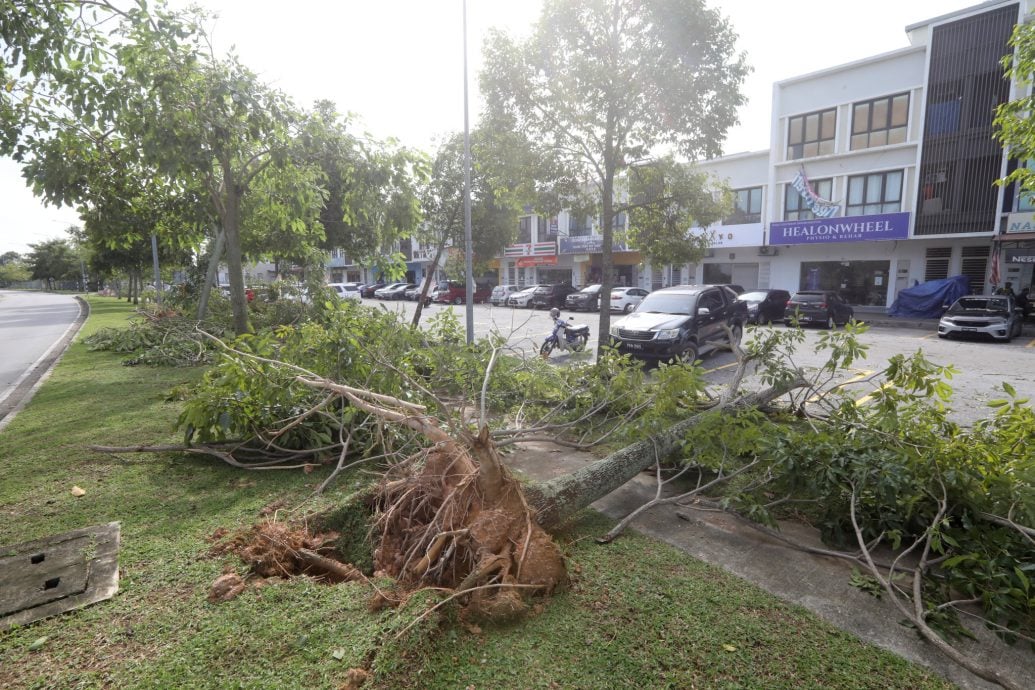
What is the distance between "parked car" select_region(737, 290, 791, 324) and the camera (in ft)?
60.5

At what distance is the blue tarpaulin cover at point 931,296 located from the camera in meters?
20.1

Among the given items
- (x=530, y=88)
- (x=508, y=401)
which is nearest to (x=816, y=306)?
(x=530, y=88)

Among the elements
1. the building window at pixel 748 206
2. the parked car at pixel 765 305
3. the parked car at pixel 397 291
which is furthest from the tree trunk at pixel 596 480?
the parked car at pixel 397 291

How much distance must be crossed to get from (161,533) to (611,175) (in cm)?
797

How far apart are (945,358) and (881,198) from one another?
528 inches

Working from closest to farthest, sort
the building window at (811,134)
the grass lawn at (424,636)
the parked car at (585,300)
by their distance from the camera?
the grass lawn at (424,636) → the building window at (811,134) → the parked car at (585,300)

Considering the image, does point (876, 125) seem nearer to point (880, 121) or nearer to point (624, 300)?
point (880, 121)

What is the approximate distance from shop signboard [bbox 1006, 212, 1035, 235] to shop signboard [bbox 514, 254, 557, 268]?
22.1 meters

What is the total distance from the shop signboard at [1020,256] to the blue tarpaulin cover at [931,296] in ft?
4.65

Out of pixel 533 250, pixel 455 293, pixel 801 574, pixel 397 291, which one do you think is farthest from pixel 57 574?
pixel 397 291

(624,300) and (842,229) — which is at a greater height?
(842,229)

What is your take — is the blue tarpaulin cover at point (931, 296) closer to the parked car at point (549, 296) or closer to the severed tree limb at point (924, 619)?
the parked car at point (549, 296)

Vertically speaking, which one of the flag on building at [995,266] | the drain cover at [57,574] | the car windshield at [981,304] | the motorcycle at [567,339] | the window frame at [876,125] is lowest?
the drain cover at [57,574]

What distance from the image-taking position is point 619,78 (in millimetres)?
8195
